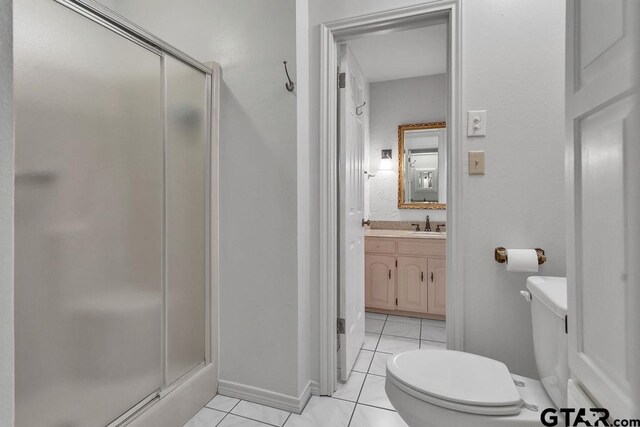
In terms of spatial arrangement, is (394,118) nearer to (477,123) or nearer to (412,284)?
(412,284)

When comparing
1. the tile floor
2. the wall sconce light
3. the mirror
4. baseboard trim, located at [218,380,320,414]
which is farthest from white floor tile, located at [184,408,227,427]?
the wall sconce light

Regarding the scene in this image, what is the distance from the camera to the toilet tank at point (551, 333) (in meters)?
1.08

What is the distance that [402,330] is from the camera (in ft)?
9.21

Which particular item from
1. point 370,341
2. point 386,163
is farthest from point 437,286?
point 386,163

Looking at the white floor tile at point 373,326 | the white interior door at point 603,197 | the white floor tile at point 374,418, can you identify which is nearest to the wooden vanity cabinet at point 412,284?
the white floor tile at point 373,326

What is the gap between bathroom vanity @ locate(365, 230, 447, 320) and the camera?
9.58ft

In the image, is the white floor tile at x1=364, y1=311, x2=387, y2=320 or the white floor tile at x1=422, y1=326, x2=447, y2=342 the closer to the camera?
the white floor tile at x1=422, y1=326, x2=447, y2=342

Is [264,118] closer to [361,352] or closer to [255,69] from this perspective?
[255,69]

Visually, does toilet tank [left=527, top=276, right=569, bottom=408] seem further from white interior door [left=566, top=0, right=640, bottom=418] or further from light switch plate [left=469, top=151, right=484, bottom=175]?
light switch plate [left=469, top=151, right=484, bottom=175]

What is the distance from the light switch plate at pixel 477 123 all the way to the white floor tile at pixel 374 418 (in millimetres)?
1466

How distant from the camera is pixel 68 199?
1108 millimetres

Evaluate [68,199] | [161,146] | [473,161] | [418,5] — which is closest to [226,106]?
[161,146]

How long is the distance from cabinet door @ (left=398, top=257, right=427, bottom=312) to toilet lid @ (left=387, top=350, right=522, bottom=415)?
1615 mm

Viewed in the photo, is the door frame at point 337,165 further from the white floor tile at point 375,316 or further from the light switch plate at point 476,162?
the white floor tile at point 375,316
